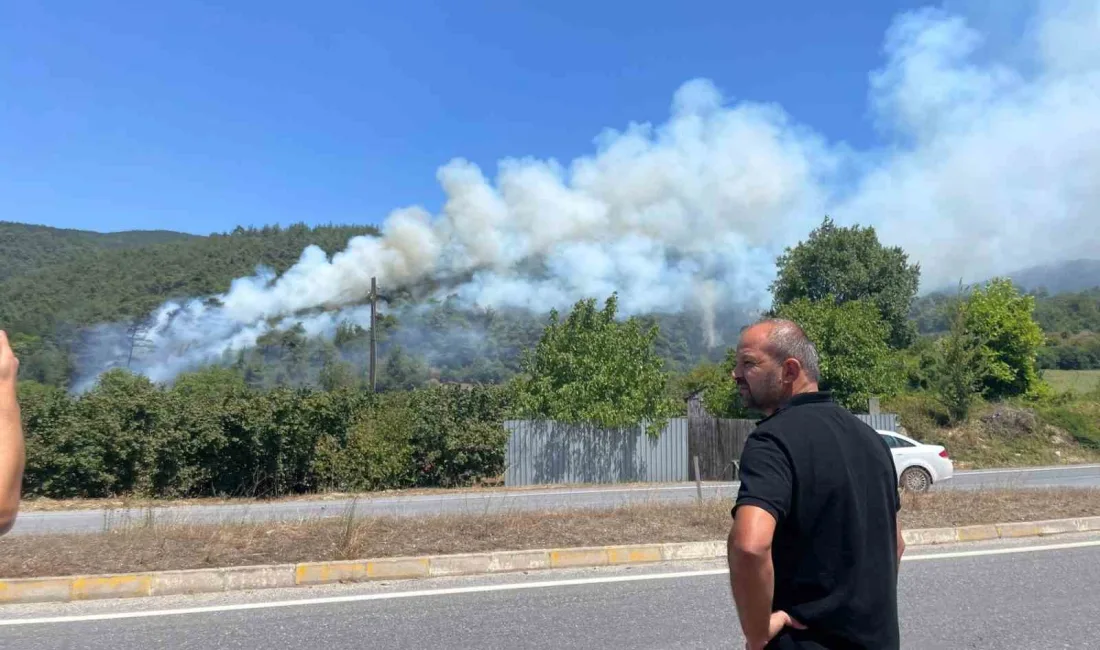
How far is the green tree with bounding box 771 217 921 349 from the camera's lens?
50.0 meters

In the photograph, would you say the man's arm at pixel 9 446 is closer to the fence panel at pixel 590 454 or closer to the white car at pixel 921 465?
the white car at pixel 921 465

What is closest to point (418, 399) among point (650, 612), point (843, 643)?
point (650, 612)

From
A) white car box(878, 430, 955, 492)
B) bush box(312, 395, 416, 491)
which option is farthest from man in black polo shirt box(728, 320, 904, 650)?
bush box(312, 395, 416, 491)

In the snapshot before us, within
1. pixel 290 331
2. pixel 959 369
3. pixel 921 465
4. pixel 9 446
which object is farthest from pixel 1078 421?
pixel 290 331

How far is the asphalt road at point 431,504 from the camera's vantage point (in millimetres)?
12273

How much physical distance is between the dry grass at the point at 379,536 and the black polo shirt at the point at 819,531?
5841 mm

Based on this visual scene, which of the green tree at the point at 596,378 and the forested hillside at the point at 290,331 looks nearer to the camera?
the green tree at the point at 596,378

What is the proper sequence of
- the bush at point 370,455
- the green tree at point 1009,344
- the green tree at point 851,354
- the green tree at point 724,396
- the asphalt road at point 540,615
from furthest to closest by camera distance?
the green tree at point 1009,344 < the green tree at point 724,396 < the green tree at point 851,354 < the bush at point 370,455 < the asphalt road at point 540,615

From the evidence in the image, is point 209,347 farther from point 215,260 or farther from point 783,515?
point 783,515

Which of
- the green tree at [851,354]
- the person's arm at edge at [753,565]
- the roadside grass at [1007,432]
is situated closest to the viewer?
the person's arm at edge at [753,565]

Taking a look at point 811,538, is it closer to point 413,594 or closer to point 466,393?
point 413,594

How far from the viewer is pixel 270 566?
7.06m

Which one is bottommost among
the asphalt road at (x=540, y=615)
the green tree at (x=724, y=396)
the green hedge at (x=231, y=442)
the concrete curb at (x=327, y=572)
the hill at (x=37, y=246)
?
the asphalt road at (x=540, y=615)

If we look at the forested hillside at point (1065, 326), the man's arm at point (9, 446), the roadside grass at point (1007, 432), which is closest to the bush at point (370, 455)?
the roadside grass at point (1007, 432)
